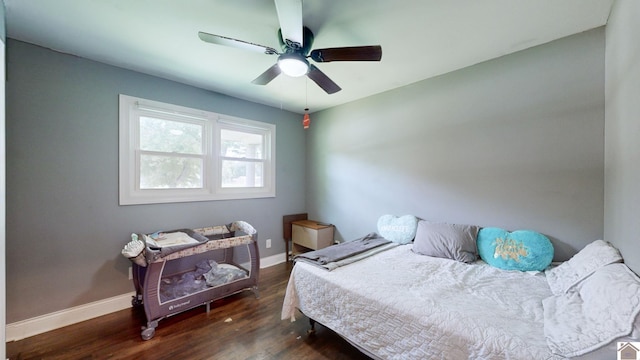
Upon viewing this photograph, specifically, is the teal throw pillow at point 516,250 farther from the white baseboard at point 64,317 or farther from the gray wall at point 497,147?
the white baseboard at point 64,317

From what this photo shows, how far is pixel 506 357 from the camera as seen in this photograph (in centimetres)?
110

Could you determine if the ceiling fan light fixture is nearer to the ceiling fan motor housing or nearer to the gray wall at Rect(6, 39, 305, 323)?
the ceiling fan motor housing

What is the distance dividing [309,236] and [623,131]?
317cm

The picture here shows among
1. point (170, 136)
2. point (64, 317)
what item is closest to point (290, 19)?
point (170, 136)

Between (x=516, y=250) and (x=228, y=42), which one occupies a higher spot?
(x=228, y=42)

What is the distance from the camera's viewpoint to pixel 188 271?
9.41 feet

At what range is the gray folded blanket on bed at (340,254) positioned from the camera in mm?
2077

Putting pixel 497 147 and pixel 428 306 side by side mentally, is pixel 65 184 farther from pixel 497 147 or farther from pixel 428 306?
pixel 497 147

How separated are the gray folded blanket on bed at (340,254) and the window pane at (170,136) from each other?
1.94 m

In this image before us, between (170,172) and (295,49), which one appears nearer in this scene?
(295,49)

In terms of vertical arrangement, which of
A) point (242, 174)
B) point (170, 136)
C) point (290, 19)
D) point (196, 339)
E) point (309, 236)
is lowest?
point (196, 339)

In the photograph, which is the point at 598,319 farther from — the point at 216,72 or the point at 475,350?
the point at 216,72

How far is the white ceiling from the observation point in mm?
1610

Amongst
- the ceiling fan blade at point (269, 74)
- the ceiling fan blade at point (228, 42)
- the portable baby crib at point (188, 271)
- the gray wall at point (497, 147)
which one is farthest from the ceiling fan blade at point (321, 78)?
the portable baby crib at point (188, 271)
